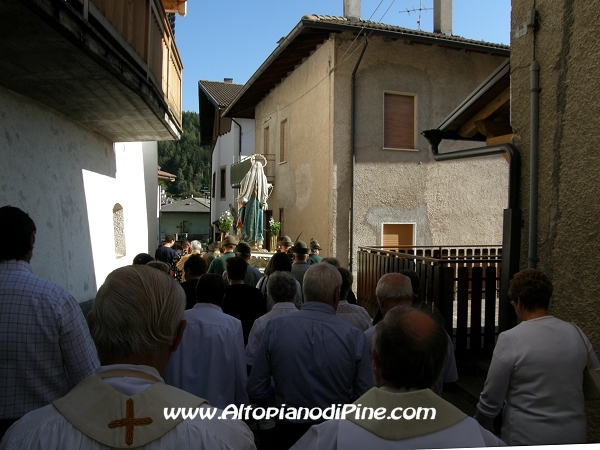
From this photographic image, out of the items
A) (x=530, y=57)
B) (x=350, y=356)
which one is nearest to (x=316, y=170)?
(x=530, y=57)

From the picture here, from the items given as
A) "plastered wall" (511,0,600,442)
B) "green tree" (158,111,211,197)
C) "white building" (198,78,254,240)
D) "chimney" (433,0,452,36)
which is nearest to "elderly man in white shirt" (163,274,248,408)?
"plastered wall" (511,0,600,442)

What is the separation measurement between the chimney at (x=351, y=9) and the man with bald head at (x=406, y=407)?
1176 centimetres

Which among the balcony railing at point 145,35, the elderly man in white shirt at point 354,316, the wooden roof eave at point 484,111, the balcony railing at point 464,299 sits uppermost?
the balcony railing at point 145,35

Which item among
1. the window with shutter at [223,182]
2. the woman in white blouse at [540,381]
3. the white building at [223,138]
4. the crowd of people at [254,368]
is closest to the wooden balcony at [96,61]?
the crowd of people at [254,368]

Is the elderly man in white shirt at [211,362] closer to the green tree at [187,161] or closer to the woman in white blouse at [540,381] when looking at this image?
the woman in white blouse at [540,381]

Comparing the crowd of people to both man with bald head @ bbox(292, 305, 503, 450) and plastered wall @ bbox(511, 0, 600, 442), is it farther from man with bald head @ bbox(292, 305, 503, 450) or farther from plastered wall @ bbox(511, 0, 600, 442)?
plastered wall @ bbox(511, 0, 600, 442)

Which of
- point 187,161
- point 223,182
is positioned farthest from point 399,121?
point 187,161

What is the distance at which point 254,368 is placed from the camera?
102 inches

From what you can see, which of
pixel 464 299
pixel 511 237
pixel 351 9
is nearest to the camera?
pixel 511 237

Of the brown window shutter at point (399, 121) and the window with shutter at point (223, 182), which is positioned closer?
the brown window shutter at point (399, 121)

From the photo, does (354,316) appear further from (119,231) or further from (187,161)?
(187,161)

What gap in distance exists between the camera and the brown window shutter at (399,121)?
38.6 feet

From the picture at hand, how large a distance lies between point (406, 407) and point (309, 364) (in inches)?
43.1

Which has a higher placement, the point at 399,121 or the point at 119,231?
the point at 399,121
